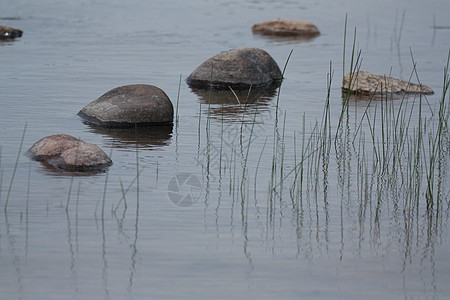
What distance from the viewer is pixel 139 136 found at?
8.49 metres

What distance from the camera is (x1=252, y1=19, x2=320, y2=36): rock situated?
19125 mm

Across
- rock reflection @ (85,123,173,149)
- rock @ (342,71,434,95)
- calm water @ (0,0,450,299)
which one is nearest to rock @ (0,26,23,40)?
calm water @ (0,0,450,299)

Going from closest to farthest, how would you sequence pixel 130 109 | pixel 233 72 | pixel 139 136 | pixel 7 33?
1. pixel 139 136
2. pixel 130 109
3. pixel 233 72
4. pixel 7 33

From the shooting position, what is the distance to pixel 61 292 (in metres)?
4.52

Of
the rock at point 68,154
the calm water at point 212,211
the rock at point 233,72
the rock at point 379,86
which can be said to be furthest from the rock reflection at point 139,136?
the rock at point 379,86

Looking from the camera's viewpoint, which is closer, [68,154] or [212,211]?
[212,211]

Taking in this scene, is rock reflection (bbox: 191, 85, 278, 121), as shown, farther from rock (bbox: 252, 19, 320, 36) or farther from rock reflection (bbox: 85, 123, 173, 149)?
rock (bbox: 252, 19, 320, 36)

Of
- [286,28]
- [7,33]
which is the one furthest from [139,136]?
[286,28]

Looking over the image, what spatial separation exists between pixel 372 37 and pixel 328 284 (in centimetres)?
1422

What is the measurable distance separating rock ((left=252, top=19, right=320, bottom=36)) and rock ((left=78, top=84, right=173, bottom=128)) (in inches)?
404

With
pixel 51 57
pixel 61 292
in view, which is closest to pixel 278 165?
pixel 61 292

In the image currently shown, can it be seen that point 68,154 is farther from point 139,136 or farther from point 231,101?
point 231,101

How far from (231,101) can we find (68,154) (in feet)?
13.5

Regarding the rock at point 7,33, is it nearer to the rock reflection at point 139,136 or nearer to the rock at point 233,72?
the rock at point 233,72
